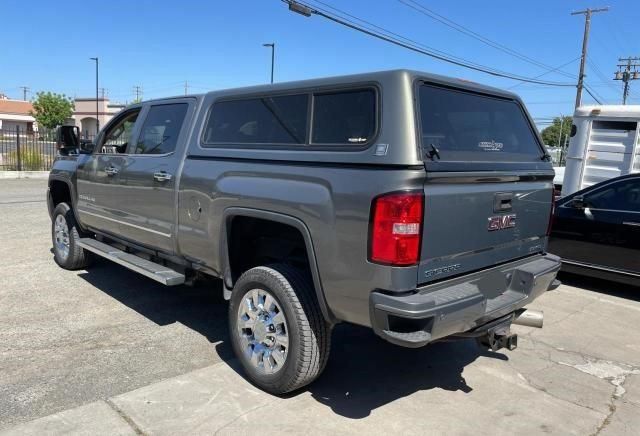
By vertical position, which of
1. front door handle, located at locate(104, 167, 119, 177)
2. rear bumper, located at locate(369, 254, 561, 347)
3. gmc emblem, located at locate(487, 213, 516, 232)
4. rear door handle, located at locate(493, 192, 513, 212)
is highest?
rear door handle, located at locate(493, 192, 513, 212)

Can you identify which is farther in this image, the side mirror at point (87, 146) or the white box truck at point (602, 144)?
the white box truck at point (602, 144)

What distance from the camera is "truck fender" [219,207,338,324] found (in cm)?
322

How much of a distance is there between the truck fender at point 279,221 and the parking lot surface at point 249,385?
26.0 inches

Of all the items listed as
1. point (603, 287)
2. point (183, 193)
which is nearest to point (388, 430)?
point (183, 193)

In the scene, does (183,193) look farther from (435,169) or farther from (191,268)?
(435,169)

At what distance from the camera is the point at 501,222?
11.5 feet

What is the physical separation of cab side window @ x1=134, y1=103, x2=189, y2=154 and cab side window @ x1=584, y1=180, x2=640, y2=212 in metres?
4.96

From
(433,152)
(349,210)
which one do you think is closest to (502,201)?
(433,152)

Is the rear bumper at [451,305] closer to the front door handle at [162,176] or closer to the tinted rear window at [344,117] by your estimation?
the tinted rear window at [344,117]

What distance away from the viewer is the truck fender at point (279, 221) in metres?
3.22

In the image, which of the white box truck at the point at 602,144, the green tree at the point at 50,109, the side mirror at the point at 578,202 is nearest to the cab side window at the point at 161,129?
the side mirror at the point at 578,202

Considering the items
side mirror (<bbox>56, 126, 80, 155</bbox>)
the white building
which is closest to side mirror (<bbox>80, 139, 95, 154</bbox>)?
side mirror (<bbox>56, 126, 80, 155</bbox>)

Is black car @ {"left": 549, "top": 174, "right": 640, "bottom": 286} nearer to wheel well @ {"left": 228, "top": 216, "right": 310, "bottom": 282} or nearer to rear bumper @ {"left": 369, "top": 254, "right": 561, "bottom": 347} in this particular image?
rear bumper @ {"left": 369, "top": 254, "right": 561, "bottom": 347}

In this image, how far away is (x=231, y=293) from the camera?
3.91 metres
